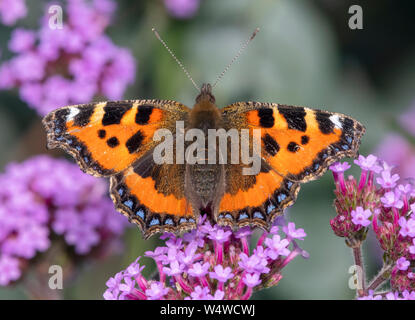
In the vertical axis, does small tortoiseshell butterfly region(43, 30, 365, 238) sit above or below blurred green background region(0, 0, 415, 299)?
below

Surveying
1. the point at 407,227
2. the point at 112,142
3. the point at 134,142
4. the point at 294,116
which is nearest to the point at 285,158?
the point at 294,116

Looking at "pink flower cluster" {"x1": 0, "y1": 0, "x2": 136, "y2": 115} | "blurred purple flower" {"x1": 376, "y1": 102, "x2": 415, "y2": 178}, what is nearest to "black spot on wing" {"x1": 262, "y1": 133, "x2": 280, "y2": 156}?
"pink flower cluster" {"x1": 0, "y1": 0, "x2": 136, "y2": 115}

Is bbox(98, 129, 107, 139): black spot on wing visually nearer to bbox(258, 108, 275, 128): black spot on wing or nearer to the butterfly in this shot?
the butterfly

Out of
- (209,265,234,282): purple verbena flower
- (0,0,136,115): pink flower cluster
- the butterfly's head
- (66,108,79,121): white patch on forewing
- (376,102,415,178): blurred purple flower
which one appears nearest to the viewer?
(209,265,234,282): purple verbena flower

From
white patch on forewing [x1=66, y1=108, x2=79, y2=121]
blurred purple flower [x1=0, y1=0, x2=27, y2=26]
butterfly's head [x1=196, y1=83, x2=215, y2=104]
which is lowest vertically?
white patch on forewing [x1=66, y1=108, x2=79, y2=121]

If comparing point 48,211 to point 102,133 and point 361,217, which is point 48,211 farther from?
point 361,217

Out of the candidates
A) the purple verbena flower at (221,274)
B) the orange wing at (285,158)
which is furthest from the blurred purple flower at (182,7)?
the purple verbena flower at (221,274)

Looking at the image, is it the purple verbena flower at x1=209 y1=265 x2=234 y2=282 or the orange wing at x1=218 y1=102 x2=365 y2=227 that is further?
the orange wing at x1=218 y1=102 x2=365 y2=227

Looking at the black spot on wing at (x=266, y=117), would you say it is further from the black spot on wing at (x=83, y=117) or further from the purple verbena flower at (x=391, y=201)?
the black spot on wing at (x=83, y=117)
